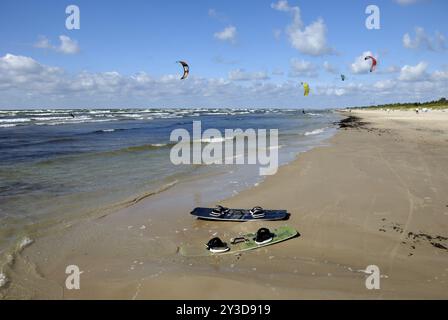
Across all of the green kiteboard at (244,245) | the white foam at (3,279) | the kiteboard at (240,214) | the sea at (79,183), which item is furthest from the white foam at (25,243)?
the kiteboard at (240,214)

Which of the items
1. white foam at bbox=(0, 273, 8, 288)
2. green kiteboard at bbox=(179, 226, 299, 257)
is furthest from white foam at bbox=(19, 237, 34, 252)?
green kiteboard at bbox=(179, 226, 299, 257)

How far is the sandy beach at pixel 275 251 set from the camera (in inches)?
188

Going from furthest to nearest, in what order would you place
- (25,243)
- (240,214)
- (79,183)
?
(79,183)
(240,214)
(25,243)

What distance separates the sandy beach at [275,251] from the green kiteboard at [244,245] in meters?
0.14

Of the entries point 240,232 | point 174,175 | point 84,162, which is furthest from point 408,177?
point 84,162

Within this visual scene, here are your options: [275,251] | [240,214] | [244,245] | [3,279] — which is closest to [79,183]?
[240,214]

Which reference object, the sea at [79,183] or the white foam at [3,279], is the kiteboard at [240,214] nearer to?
the sea at [79,183]

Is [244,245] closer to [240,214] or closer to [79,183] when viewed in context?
[240,214]

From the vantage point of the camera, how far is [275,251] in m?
6.03

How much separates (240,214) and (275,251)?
194 cm

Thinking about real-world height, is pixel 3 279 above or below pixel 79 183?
below

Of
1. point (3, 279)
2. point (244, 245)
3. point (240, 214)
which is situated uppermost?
point (240, 214)
